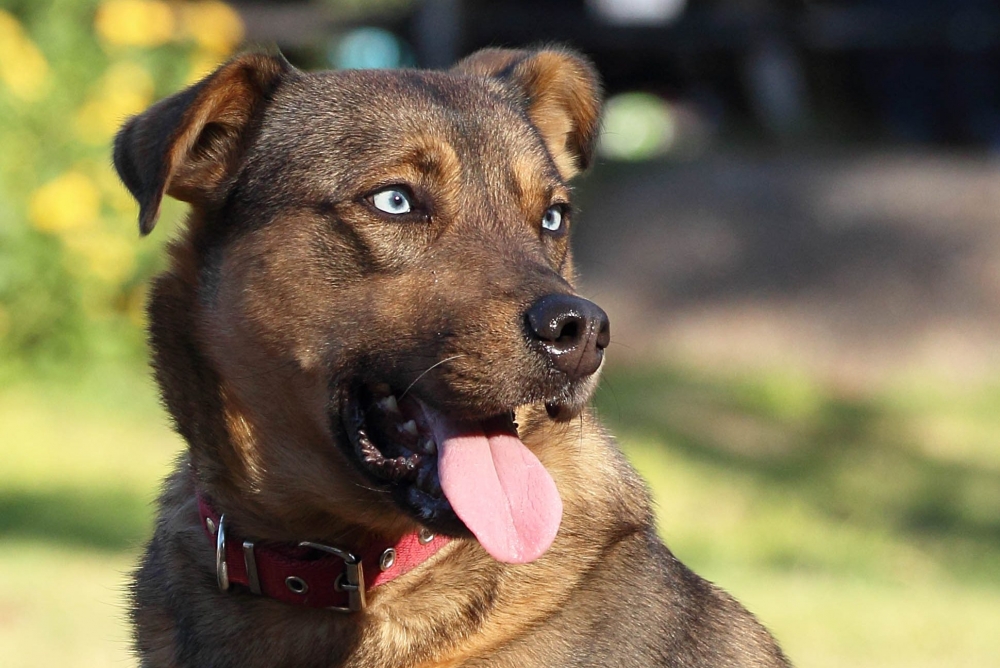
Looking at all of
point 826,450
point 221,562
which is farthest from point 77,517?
point 826,450

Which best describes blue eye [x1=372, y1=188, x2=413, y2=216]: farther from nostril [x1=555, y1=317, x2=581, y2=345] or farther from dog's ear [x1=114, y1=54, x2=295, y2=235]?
nostril [x1=555, y1=317, x2=581, y2=345]

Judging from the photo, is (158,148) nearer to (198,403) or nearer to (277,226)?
(277,226)

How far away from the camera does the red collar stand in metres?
3.62

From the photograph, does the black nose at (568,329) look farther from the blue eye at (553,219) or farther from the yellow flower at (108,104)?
the yellow flower at (108,104)

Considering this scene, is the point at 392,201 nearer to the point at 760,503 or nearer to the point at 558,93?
the point at 558,93

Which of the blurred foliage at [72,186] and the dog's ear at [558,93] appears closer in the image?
the dog's ear at [558,93]

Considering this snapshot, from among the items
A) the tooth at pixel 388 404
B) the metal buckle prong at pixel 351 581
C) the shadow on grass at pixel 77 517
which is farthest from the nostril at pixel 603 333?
the shadow on grass at pixel 77 517

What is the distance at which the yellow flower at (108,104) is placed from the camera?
10.2 m

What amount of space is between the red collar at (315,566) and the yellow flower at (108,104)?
694cm

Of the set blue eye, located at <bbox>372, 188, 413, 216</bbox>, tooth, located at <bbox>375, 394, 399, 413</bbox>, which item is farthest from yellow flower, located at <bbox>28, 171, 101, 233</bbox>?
tooth, located at <bbox>375, 394, 399, 413</bbox>

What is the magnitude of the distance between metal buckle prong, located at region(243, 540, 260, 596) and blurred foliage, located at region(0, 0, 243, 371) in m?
6.62

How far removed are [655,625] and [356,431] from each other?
3.06ft

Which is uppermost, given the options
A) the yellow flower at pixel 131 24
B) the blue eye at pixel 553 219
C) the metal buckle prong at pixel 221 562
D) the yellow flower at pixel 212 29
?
the yellow flower at pixel 212 29

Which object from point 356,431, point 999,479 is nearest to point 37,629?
point 356,431
